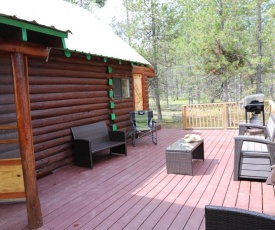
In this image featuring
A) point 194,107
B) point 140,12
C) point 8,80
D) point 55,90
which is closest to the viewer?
point 8,80

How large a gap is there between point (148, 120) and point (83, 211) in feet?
12.3

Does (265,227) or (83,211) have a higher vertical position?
(265,227)

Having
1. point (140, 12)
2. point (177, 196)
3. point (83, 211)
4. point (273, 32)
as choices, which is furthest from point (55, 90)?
point (273, 32)

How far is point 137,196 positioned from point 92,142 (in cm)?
212

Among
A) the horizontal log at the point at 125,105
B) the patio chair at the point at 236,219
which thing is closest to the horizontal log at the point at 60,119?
the horizontal log at the point at 125,105

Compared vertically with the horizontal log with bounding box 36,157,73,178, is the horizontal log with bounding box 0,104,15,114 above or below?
above

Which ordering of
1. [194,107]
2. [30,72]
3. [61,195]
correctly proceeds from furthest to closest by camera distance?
1. [194,107]
2. [30,72]
3. [61,195]

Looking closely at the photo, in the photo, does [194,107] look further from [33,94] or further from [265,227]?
[265,227]

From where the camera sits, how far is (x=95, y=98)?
584 centimetres

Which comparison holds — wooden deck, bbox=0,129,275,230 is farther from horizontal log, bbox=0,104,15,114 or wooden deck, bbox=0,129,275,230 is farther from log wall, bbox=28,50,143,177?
horizontal log, bbox=0,104,15,114

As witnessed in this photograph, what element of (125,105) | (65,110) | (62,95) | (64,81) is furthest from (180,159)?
(125,105)

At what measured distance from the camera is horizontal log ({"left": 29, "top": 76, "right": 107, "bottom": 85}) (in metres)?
4.27

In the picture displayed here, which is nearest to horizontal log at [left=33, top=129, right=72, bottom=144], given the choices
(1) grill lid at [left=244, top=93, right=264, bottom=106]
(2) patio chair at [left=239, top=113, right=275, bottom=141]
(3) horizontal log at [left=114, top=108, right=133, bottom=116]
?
(3) horizontal log at [left=114, top=108, right=133, bottom=116]

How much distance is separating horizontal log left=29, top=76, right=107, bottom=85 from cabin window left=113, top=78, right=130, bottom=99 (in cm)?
56
